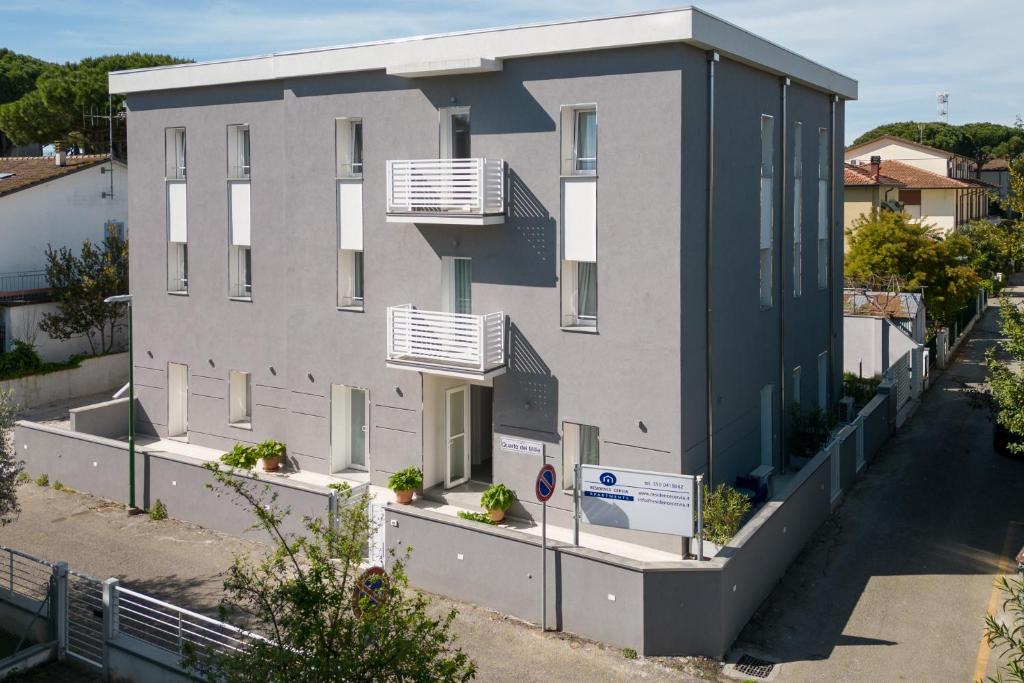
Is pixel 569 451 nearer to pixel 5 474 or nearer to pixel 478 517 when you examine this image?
pixel 478 517

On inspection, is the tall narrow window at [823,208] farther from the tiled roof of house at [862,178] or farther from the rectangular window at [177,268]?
the tiled roof of house at [862,178]

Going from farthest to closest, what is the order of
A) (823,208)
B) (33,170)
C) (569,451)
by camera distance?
(33,170) < (823,208) < (569,451)

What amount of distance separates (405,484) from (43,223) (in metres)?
21.9

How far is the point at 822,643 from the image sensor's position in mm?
15391

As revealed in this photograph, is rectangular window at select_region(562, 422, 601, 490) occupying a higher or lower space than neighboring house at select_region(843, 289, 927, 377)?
lower

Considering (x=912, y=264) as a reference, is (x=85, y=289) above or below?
below

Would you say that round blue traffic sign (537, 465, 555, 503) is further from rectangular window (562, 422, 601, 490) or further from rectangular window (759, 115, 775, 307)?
rectangular window (759, 115, 775, 307)

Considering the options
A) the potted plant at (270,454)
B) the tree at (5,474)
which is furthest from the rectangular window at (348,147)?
the tree at (5,474)

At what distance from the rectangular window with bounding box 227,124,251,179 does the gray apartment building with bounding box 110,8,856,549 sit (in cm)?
6

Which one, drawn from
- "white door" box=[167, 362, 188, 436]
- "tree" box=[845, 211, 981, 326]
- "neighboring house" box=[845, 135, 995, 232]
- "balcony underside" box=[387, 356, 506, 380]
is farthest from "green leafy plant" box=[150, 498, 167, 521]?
"neighboring house" box=[845, 135, 995, 232]

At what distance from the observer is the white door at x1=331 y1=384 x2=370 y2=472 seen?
73.1 feet

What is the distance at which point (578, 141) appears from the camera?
62.1 ft

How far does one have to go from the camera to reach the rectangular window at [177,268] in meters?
25.2

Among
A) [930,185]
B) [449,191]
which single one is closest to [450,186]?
[449,191]
